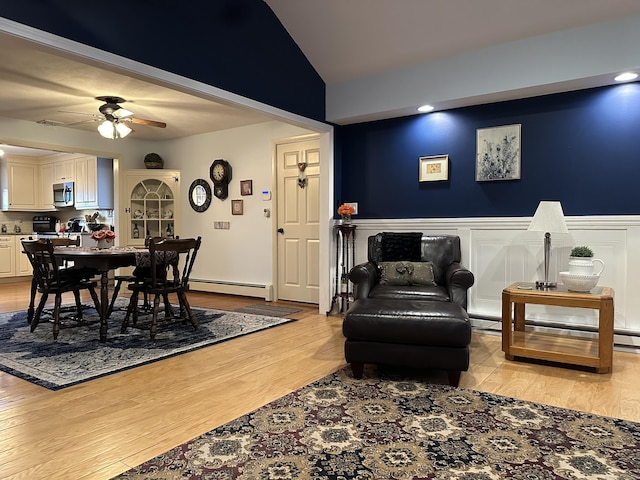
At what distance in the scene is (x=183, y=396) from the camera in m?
2.68

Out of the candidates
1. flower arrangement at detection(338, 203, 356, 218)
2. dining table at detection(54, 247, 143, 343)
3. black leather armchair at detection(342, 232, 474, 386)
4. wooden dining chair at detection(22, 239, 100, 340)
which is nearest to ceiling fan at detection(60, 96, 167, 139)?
wooden dining chair at detection(22, 239, 100, 340)

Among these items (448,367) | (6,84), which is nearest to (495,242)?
(448,367)

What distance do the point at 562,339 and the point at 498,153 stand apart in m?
1.81

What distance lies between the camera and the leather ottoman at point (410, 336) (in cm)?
275

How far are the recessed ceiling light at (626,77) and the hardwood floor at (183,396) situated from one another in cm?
228

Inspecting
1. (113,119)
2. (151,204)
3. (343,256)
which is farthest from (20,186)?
(343,256)

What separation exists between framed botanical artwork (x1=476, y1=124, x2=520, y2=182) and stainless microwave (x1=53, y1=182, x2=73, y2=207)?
7194mm

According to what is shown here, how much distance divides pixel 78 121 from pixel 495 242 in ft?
18.2

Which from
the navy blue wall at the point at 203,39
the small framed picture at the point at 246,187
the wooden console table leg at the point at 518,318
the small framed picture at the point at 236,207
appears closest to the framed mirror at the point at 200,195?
the small framed picture at the point at 236,207

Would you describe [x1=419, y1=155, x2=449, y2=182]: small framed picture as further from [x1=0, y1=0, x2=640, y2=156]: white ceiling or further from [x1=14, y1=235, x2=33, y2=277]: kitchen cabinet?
[x1=14, y1=235, x2=33, y2=277]: kitchen cabinet

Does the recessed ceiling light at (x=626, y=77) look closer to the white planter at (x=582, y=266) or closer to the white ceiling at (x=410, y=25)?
the white ceiling at (x=410, y=25)

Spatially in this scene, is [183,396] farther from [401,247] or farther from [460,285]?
[401,247]

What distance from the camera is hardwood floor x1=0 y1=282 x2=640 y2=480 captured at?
200cm

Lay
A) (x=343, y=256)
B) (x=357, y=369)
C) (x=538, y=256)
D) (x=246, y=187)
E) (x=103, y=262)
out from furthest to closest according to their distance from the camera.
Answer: (x=246, y=187) < (x=343, y=256) < (x=538, y=256) < (x=103, y=262) < (x=357, y=369)
